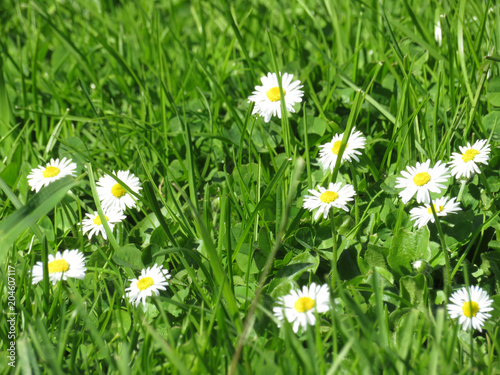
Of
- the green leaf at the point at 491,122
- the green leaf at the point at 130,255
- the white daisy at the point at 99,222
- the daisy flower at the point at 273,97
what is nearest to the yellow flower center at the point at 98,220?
the white daisy at the point at 99,222

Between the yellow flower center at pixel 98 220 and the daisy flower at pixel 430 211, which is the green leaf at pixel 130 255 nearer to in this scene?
the yellow flower center at pixel 98 220

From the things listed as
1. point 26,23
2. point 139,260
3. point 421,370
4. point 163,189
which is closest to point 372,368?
point 421,370

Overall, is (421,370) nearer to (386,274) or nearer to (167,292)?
(386,274)

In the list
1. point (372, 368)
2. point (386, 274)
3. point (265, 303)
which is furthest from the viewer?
point (386, 274)

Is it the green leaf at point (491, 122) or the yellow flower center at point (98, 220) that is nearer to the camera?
the yellow flower center at point (98, 220)

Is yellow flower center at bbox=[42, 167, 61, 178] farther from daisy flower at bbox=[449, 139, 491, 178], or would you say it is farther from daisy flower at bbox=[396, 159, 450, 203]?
daisy flower at bbox=[449, 139, 491, 178]
